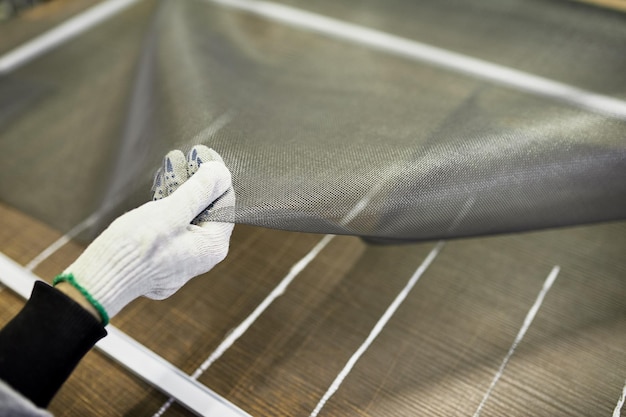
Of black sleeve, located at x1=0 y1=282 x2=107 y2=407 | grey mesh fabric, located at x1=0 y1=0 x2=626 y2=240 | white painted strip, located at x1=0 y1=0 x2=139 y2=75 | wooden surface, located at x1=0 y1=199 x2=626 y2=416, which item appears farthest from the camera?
white painted strip, located at x1=0 y1=0 x2=139 y2=75

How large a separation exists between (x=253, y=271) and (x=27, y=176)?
25.9 inches

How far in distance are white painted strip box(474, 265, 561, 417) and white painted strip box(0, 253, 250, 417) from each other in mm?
454

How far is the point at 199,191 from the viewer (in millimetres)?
890

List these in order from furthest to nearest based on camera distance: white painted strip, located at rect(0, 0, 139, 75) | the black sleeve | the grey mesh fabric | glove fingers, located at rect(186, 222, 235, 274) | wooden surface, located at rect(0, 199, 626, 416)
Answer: white painted strip, located at rect(0, 0, 139, 75)
wooden surface, located at rect(0, 199, 626, 416)
the grey mesh fabric
glove fingers, located at rect(186, 222, 235, 274)
the black sleeve

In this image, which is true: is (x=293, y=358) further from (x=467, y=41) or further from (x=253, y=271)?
(x=467, y=41)

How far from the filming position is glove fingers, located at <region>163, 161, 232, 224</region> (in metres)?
0.86

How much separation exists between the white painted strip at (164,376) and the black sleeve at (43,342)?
1.09 feet

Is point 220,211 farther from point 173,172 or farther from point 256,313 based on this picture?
point 256,313

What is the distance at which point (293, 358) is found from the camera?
3.89 feet

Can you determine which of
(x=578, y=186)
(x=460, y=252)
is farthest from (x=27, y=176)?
(x=578, y=186)

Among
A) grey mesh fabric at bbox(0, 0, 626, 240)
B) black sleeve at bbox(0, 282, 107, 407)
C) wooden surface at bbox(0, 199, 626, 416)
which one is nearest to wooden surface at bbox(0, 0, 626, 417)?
wooden surface at bbox(0, 199, 626, 416)

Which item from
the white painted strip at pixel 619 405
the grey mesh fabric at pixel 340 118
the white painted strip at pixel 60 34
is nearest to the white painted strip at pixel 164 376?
the grey mesh fabric at pixel 340 118

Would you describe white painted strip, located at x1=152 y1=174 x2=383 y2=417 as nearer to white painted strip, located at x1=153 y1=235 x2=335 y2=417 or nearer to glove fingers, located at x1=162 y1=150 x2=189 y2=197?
white painted strip, located at x1=153 y1=235 x2=335 y2=417

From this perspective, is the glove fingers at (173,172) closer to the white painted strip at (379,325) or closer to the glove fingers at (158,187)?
the glove fingers at (158,187)
